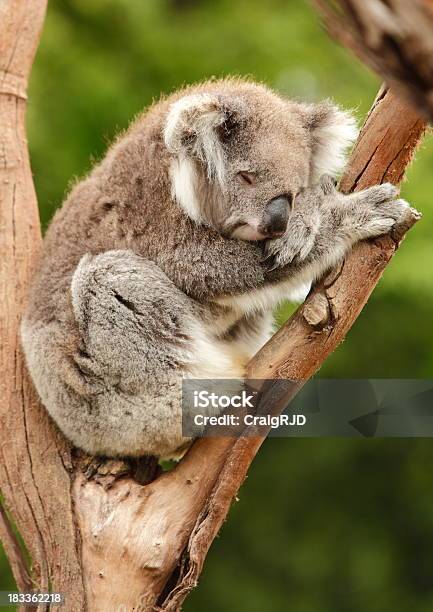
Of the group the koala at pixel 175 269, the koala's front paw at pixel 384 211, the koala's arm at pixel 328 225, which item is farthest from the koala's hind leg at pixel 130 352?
the koala's front paw at pixel 384 211

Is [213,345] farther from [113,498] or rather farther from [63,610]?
[63,610]

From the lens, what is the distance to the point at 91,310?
3240 millimetres

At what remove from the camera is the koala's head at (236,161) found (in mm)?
3127

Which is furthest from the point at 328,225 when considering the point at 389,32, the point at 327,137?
the point at 389,32

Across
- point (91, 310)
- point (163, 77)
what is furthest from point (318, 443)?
point (91, 310)

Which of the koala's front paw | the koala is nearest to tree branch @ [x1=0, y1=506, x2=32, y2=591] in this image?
the koala

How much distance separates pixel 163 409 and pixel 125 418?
161mm

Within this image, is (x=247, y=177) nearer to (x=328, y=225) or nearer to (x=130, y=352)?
(x=328, y=225)

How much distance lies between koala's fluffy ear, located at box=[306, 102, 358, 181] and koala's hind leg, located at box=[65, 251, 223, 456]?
0.89 meters

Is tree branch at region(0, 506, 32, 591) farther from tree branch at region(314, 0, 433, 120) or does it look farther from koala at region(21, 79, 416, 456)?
tree branch at region(314, 0, 433, 120)

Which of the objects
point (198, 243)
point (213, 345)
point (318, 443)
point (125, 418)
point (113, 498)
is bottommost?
point (318, 443)

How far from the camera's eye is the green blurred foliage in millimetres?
5398

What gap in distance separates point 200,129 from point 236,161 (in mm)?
218

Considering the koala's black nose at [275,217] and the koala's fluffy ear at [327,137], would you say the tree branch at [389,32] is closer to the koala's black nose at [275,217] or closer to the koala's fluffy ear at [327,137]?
the koala's black nose at [275,217]
